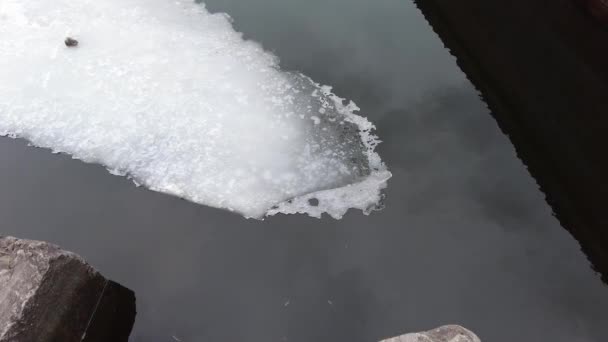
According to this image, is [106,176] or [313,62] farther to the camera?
[313,62]

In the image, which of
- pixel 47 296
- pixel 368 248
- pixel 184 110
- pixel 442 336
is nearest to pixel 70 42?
pixel 184 110

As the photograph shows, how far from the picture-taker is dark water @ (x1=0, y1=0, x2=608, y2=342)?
240 centimetres

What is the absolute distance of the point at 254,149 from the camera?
10.0 feet

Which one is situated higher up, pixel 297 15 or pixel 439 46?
pixel 439 46

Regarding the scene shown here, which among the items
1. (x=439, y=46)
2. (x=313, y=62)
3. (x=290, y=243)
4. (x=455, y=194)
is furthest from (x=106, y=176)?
(x=439, y=46)

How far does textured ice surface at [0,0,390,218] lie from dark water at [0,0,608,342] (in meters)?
0.13

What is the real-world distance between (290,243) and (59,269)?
1.12 m

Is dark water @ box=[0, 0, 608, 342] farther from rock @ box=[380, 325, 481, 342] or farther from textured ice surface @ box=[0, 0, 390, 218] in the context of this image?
rock @ box=[380, 325, 481, 342]

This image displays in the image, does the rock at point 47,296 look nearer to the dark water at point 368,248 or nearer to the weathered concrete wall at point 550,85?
the dark water at point 368,248

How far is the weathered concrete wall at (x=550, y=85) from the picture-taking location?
9.12 feet

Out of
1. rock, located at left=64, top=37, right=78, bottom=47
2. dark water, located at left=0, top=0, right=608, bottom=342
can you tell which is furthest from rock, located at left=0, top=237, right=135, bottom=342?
rock, located at left=64, top=37, right=78, bottom=47

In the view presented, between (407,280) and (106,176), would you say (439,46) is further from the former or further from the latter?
(106,176)

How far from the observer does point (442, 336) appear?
200 centimetres

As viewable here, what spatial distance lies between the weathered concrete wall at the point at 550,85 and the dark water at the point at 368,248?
12 centimetres
